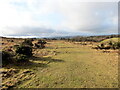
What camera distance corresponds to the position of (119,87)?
22.3ft

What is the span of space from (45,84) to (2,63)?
7.91 metres

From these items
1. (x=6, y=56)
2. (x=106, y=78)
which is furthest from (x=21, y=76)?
(x=106, y=78)

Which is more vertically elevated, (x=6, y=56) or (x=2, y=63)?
(x=6, y=56)

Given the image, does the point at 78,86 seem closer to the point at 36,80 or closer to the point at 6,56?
the point at 36,80

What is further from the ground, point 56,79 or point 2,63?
point 2,63

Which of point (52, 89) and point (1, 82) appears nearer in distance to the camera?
point (52, 89)

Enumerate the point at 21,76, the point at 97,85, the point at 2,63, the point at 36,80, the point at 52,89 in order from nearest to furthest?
the point at 52,89, the point at 97,85, the point at 36,80, the point at 21,76, the point at 2,63

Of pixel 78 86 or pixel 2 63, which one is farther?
pixel 2 63

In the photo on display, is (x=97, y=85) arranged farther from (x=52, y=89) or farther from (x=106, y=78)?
(x=52, y=89)

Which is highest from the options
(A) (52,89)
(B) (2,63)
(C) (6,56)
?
(C) (6,56)

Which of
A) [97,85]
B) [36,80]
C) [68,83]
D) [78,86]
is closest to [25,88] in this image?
[36,80]

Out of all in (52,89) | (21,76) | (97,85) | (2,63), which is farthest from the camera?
(2,63)

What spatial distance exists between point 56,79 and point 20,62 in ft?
21.7

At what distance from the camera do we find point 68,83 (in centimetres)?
736
